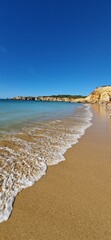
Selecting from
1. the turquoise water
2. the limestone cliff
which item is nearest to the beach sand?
the turquoise water

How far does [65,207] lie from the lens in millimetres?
3551

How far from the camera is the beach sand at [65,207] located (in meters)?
2.88

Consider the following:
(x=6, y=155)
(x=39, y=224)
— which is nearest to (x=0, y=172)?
(x=6, y=155)

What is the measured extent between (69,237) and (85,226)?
394mm

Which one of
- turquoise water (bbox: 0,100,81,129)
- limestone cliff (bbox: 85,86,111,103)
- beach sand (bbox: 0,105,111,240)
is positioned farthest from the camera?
limestone cliff (bbox: 85,86,111,103)

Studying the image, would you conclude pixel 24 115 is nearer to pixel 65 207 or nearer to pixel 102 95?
pixel 65 207

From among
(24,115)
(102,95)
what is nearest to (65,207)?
(24,115)

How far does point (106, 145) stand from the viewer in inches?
332

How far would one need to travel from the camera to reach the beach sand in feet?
9.43

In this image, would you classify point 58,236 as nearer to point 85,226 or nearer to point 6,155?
point 85,226

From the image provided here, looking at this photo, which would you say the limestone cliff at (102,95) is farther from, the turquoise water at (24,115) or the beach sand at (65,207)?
the beach sand at (65,207)

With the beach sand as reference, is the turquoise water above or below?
above

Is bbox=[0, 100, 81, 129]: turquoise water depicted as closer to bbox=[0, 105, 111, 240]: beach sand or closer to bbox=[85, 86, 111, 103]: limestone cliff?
bbox=[0, 105, 111, 240]: beach sand

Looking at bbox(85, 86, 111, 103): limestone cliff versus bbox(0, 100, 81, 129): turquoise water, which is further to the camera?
bbox(85, 86, 111, 103): limestone cliff
